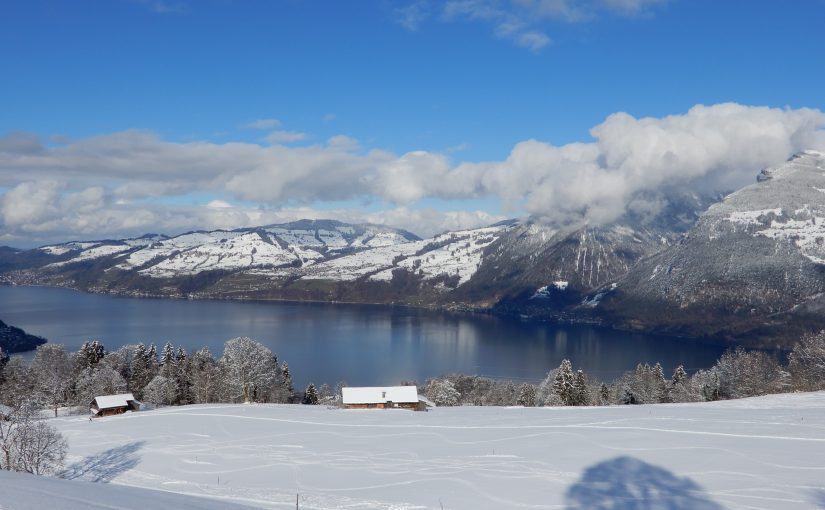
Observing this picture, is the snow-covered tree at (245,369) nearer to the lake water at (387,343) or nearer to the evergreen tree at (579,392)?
the evergreen tree at (579,392)

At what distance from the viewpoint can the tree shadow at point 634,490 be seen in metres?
12.8

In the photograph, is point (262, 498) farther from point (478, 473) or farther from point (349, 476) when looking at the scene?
point (478, 473)

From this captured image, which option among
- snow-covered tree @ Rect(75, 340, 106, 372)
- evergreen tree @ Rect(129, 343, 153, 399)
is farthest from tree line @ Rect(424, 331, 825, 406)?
snow-covered tree @ Rect(75, 340, 106, 372)

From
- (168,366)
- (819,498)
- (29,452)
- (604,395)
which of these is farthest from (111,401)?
(819,498)

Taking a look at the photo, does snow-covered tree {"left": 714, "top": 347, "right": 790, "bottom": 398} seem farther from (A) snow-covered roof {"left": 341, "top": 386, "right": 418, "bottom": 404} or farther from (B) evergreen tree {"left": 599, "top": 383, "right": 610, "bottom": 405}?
(A) snow-covered roof {"left": 341, "top": 386, "right": 418, "bottom": 404}

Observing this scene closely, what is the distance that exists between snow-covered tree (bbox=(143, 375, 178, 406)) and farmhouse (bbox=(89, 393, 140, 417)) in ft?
25.4

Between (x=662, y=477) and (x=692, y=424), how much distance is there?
29.9 ft

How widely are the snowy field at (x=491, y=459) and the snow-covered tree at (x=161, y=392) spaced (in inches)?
1040

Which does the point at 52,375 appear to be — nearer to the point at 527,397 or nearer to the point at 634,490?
the point at 527,397

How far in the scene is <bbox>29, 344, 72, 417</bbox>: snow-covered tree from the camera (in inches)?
2194

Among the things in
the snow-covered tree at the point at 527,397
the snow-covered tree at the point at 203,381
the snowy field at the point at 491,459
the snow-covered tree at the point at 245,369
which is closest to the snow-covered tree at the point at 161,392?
the snow-covered tree at the point at 203,381

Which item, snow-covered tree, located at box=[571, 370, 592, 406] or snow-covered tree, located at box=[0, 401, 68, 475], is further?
snow-covered tree, located at box=[571, 370, 592, 406]

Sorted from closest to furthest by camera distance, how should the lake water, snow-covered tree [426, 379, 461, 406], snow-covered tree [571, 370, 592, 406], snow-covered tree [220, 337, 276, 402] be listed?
1. snow-covered tree [220, 337, 276, 402]
2. snow-covered tree [571, 370, 592, 406]
3. snow-covered tree [426, 379, 461, 406]
4. the lake water

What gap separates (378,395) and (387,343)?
9789 cm
